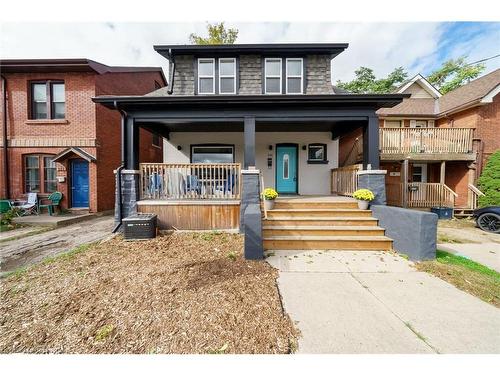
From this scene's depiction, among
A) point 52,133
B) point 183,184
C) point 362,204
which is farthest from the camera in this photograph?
point 52,133

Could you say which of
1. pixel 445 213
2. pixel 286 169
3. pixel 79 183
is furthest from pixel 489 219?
pixel 79 183

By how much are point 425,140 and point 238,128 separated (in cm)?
911

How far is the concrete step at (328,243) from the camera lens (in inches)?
192

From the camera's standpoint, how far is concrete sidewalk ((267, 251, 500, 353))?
7.13 feet

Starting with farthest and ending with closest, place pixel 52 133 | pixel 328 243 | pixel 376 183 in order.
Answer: pixel 52 133, pixel 376 183, pixel 328 243

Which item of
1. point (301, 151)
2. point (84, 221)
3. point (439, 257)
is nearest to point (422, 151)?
point (301, 151)

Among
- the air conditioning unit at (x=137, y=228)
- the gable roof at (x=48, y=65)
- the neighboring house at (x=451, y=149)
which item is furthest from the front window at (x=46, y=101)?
the neighboring house at (x=451, y=149)

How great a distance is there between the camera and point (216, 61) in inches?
314

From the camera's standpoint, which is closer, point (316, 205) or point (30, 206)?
point (316, 205)

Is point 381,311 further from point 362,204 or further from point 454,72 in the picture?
point 454,72

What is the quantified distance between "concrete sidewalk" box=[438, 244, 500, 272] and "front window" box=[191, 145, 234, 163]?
25.5ft

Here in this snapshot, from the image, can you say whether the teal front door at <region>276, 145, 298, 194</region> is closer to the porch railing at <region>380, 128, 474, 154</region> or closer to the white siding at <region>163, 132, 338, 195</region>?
the white siding at <region>163, 132, 338, 195</region>

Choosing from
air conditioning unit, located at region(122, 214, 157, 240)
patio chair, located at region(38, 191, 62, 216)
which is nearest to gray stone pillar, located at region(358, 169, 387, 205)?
air conditioning unit, located at region(122, 214, 157, 240)

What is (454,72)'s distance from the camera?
23484 mm
